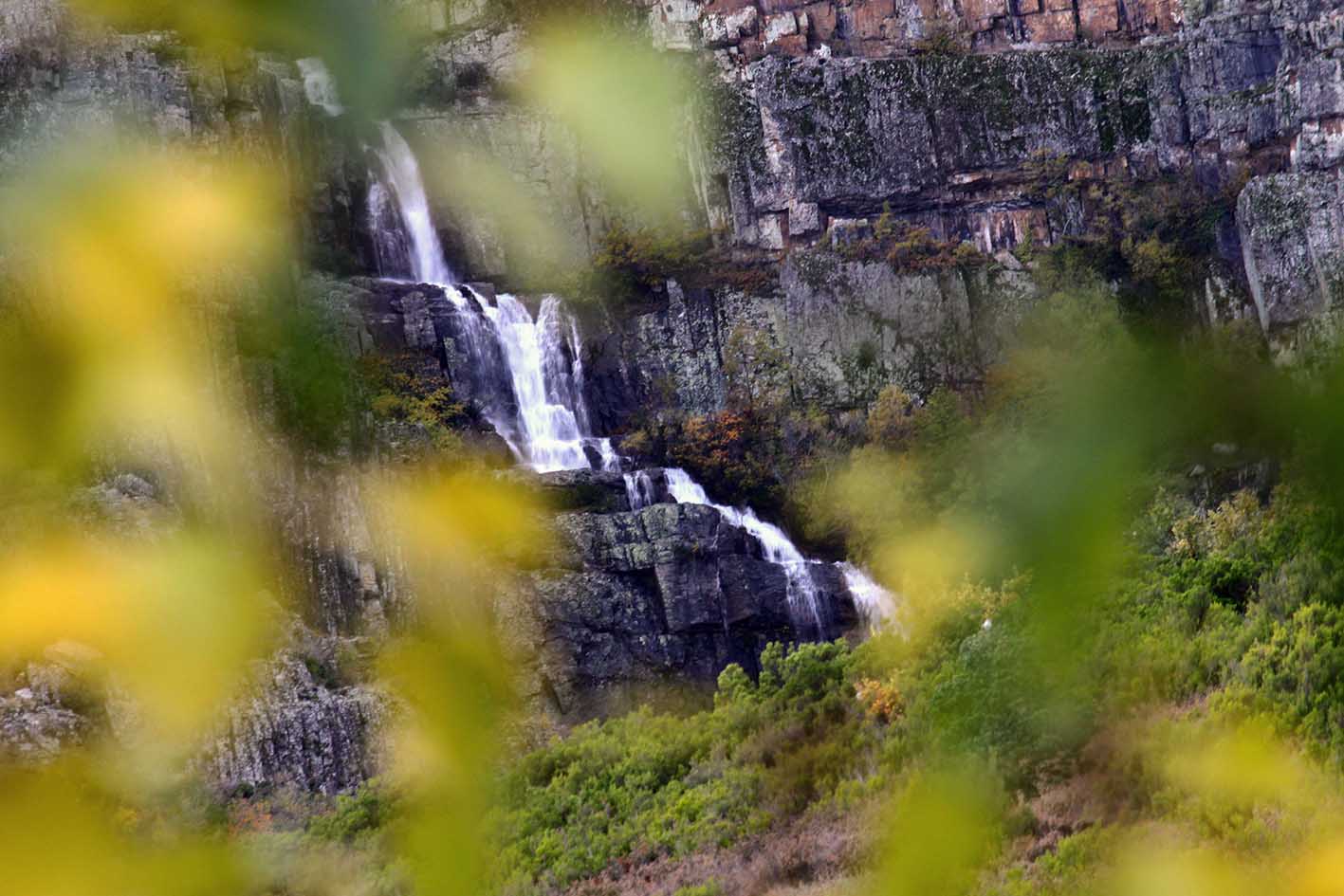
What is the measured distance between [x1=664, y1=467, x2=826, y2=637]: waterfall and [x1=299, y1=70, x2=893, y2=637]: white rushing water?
1cm

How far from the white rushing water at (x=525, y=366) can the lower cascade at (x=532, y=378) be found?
0.01m

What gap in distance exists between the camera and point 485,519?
1667cm

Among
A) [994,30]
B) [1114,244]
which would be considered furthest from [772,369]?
[994,30]

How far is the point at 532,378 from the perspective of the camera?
777 inches

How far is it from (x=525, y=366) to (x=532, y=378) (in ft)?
0.68

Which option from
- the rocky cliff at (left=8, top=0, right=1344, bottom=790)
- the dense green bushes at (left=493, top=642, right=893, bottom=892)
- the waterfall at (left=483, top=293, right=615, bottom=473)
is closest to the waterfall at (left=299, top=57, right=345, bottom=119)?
the rocky cliff at (left=8, top=0, right=1344, bottom=790)

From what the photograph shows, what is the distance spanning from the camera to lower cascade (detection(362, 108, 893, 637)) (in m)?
17.2

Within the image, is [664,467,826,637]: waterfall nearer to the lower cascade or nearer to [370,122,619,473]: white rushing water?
the lower cascade

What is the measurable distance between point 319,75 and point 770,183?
22.6 feet

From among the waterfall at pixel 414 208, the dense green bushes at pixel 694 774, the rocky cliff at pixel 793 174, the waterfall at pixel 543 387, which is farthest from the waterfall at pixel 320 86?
the dense green bushes at pixel 694 774

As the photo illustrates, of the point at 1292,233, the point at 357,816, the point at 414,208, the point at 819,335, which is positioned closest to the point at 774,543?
the point at 819,335

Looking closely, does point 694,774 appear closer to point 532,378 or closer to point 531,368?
point 532,378

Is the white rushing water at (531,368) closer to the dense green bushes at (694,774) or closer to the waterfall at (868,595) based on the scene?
the waterfall at (868,595)

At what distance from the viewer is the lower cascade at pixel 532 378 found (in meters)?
17.2
